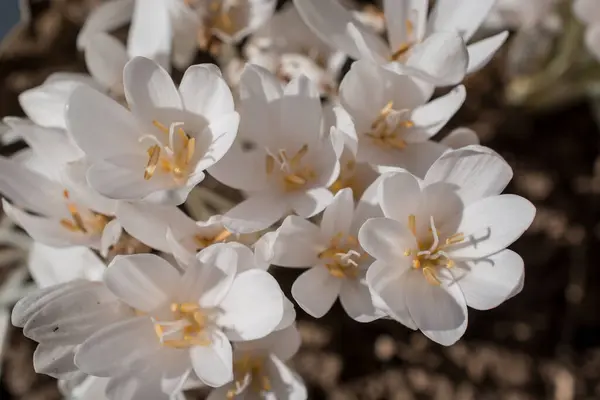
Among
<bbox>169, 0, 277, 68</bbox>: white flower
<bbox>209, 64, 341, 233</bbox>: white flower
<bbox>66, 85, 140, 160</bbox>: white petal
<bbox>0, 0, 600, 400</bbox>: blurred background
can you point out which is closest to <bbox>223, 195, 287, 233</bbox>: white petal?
<bbox>209, 64, 341, 233</bbox>: white flower

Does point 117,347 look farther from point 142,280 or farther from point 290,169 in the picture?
point 290,169

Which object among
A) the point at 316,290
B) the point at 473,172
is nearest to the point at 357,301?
the point at 316,290

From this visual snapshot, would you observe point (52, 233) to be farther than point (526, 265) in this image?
No

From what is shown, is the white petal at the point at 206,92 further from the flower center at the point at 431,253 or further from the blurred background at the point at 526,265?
the blurred background at the point at 526,265

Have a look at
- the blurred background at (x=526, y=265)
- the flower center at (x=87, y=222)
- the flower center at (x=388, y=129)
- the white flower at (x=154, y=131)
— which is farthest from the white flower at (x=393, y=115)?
the blurred background at (x=526, y=265)

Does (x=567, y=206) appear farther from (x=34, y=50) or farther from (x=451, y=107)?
(x=34, y=50)

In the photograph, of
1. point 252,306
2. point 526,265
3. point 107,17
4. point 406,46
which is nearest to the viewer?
point 252,306

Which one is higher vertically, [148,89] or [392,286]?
[148,89]
